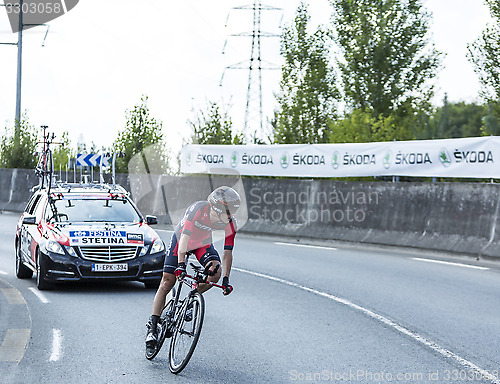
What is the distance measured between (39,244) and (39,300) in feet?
3.78

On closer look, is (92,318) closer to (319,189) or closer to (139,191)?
(319,189)

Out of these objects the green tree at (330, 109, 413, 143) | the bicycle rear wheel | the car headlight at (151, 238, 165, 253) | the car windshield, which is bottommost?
the bicycle rear wheel

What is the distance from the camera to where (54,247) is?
1164 centimetres

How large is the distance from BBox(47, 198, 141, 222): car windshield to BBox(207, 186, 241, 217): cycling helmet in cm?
635

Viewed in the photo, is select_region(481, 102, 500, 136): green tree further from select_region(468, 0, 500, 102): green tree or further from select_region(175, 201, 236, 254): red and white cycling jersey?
select_region(175, 201, 236, 254): red and white cycling jersey

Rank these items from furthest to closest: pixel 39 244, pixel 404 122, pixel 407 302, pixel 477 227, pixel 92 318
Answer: pixel 404 122 < pixel 477 227 < pixel 39 244 < pixel 407 302 < pixel 92 318

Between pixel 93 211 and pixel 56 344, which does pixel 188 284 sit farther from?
pixel 93 211

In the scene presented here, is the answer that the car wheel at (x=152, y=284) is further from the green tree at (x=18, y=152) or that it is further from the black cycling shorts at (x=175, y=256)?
the green tree at (x=18, y=152)

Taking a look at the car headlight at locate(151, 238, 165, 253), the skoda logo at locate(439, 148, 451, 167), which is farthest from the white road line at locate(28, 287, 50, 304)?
the skoda logo at locate(439, 148, 451, 167)

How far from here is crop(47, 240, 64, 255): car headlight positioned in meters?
11.6

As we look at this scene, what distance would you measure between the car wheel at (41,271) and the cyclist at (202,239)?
Answer: 496cm

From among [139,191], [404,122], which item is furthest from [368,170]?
[404,122]

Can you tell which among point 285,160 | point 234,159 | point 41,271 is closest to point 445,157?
point 285,160

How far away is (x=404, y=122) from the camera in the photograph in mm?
37469
